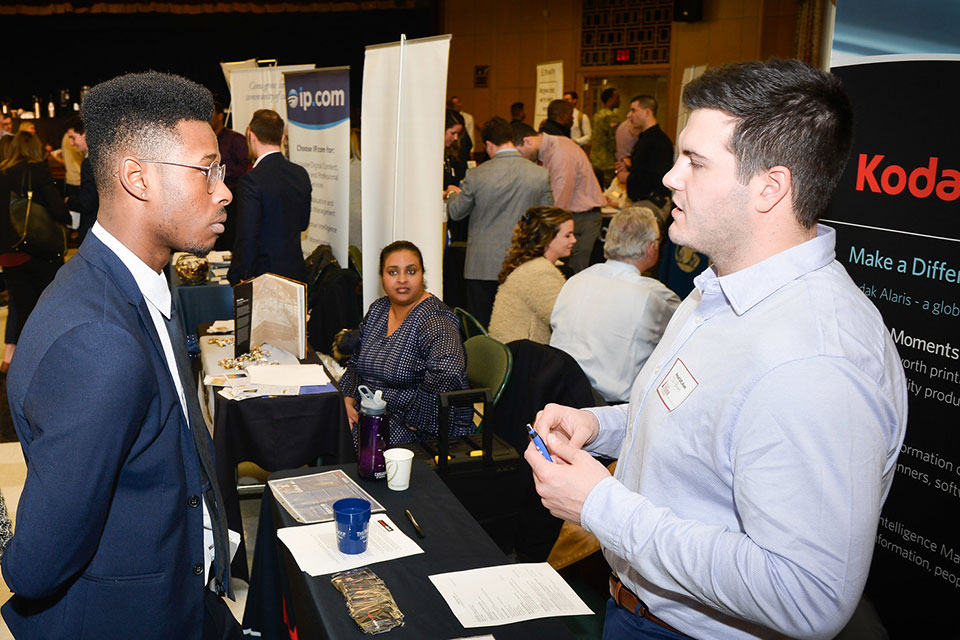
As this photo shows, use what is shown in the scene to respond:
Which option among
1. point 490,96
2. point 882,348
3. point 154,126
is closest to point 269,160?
point 154,126

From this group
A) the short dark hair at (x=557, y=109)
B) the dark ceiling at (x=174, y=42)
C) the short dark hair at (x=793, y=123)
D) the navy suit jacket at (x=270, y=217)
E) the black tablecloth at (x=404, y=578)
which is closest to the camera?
the short dark hair at (x=793, y=123)

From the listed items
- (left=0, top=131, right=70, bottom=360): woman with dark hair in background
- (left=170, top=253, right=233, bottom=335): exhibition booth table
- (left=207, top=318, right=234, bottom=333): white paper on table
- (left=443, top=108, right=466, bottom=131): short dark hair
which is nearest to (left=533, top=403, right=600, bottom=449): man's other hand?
(left=207, top=318, right=234, bottom=333): white paper on table

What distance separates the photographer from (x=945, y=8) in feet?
6.40

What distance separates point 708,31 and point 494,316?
778 cm

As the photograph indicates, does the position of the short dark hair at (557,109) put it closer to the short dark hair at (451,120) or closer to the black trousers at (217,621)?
the short dark hair at (451,120)

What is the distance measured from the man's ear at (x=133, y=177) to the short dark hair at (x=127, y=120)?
0.02 metres

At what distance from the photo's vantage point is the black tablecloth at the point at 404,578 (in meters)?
1.43

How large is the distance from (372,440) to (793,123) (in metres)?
1.33

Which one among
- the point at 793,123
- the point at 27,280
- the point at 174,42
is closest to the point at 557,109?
the point at 27,280

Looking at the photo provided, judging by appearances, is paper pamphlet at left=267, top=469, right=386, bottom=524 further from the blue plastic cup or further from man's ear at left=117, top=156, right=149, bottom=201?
man's ear at left=117, top=156, right=149, bottom=201

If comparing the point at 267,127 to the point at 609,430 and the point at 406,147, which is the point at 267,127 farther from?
the point at 609,430

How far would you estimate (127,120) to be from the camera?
136 centimetres

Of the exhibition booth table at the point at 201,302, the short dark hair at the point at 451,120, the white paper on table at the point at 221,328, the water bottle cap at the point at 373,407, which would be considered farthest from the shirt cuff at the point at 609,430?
the short dark hair at the point at 451,120

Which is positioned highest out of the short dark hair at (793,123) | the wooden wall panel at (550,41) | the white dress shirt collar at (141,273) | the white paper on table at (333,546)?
the wooden wall panel at (550,41)
